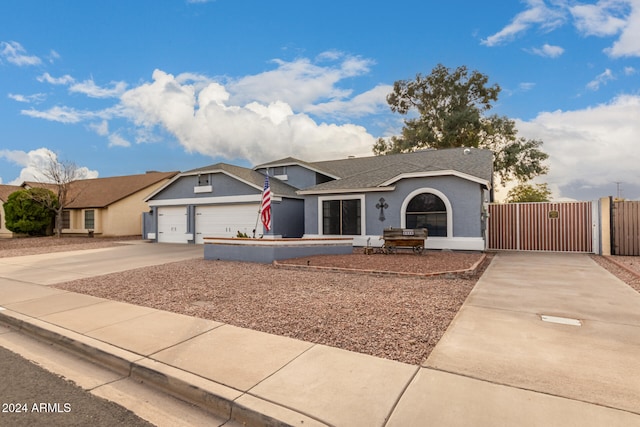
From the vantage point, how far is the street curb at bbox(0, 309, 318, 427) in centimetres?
276

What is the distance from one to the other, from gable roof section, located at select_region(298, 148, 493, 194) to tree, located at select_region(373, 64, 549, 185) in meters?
12.0

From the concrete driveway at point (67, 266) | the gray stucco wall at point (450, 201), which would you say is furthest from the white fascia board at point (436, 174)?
the concrete driveway at point (67, 266)

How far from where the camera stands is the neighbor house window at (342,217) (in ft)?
51.1

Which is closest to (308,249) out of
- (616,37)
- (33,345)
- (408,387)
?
(33,345)

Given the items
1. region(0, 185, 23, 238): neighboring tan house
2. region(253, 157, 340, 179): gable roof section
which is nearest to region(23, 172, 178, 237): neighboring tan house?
region(0, 185, 23, 238): neighboring tan house

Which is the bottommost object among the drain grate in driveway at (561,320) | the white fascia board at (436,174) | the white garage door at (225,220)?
the drain grate in driveway at (561,320)

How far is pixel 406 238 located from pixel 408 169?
4442 mm

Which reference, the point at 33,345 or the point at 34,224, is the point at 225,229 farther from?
the point at 34,224

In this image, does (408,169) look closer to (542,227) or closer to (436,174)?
(436,174)

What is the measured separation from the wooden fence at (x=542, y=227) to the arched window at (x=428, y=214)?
3.35 m

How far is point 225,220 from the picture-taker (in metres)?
19.4

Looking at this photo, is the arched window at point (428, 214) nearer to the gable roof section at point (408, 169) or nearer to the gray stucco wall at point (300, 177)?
the gable roof section at point (408, 169)

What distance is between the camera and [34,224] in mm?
26656

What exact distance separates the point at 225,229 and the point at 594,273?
54.7ft
